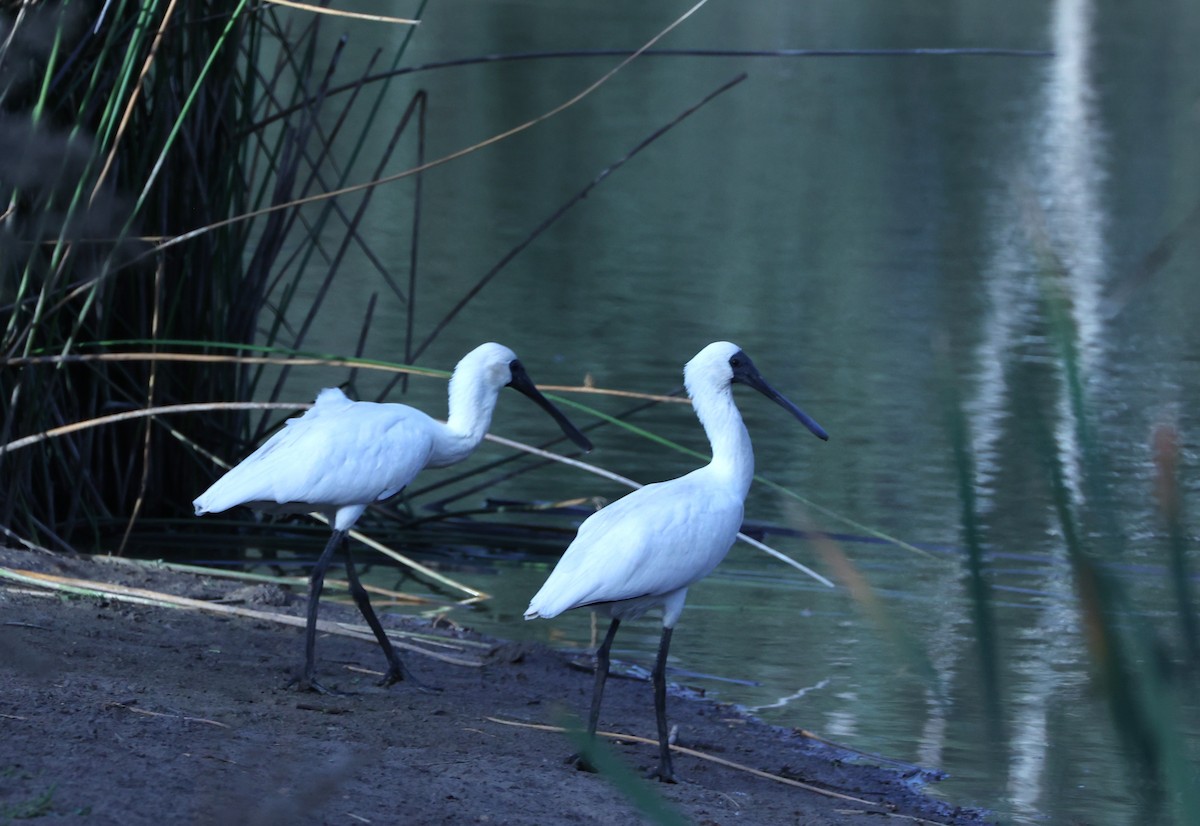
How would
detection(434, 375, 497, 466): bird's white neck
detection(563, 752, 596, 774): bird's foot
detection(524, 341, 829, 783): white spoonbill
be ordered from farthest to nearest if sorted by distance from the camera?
detection(434, 375, 497, 466): bird's white neck < detection(524, 341, 829, 783): white spoonbill < detection(563, 752, 596, 774): bird's foot

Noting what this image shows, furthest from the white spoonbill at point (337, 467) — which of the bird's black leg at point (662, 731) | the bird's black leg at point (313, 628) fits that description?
the bird's black leg at point (662, 731)

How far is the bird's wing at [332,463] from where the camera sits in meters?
4.84

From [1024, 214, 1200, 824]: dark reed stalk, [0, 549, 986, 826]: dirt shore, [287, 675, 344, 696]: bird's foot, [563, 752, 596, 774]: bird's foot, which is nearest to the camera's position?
[1024, 214, 1200, 824]: dark reed stalk

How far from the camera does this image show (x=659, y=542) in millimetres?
4438

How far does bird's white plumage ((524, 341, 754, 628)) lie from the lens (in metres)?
4.39

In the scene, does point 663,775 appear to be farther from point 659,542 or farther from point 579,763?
point 659,542

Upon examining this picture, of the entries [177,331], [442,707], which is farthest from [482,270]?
[442,707]

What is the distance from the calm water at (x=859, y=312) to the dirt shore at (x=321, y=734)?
433 millimetres

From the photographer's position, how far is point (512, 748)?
4445 mm

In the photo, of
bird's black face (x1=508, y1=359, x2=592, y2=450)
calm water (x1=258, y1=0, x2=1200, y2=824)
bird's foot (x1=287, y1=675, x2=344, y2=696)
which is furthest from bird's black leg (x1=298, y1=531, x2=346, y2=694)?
calm water (x1=258, y1=0, x2=1200, y2=824)

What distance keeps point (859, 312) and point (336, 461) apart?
24.5 ft

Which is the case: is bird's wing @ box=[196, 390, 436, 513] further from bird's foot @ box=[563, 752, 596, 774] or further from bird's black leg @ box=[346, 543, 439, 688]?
bird's foot @ box=[563, 752, 596, 774]

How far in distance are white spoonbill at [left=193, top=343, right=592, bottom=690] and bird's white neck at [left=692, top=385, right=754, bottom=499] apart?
32.8 inches

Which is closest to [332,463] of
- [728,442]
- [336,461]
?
[336,461]
